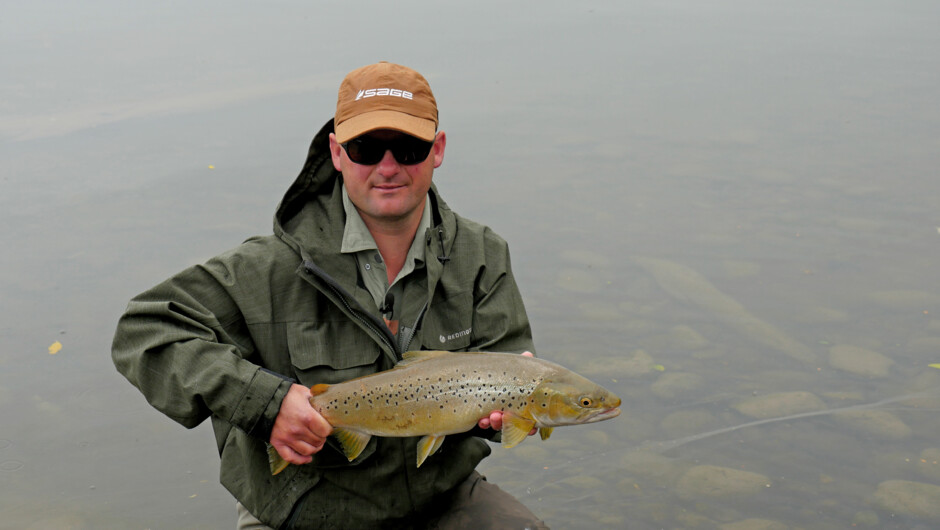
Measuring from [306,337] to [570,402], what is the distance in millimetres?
972

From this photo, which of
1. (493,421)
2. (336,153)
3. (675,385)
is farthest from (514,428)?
(675,385)

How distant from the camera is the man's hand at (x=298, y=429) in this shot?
3250 millimetres

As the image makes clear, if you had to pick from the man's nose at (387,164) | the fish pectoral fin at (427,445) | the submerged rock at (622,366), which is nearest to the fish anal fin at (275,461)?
the fish pectoral fin at (427,445)

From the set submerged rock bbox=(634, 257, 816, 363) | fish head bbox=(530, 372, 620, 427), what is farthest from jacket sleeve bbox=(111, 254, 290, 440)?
submerged rock bbox=(634, 257, 816, 363)

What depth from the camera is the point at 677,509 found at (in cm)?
550

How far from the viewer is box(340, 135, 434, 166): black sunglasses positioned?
11.8 ft

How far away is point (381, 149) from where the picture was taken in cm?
361

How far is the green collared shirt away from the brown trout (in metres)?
0.36

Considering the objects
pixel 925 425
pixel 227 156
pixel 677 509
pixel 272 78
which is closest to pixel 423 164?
pixel 677 509

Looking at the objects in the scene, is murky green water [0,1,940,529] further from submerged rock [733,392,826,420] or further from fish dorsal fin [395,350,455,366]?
fish dorsal fin [395,350,455,366]

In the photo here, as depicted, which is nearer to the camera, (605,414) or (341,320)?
(605,414)

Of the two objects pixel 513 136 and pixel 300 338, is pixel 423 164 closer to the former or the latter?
pixel 300 338

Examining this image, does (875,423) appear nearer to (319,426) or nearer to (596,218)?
(596,218)

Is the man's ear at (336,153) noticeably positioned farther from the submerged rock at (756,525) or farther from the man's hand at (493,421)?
the submerged rock at (756,525)
